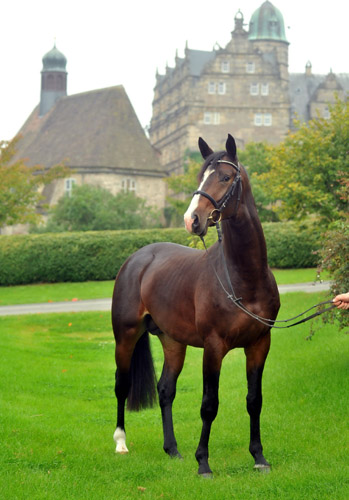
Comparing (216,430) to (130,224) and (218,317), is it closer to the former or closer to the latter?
(218,317)

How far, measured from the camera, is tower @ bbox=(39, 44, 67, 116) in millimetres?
83562

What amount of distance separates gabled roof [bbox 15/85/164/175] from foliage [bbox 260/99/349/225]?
4368 centimetres

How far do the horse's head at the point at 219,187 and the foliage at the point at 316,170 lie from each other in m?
16.5

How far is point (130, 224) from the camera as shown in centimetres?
4912

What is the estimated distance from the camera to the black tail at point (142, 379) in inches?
303

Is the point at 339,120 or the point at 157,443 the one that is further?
the point at 339,120

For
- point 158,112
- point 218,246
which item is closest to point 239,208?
point 218,246

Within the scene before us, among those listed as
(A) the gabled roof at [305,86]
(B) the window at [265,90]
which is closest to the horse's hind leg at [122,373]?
(B) the window at [265,90]

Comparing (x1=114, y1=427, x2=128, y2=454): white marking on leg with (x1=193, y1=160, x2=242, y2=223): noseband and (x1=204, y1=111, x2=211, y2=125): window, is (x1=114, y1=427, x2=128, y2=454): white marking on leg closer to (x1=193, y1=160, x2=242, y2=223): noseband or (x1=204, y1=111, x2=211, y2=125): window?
(x1=193, y1=160, x2=242, y2=223): noseband

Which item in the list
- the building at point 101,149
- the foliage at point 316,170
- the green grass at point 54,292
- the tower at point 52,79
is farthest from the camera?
the tower at point 52,79

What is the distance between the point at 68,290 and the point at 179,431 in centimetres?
2295

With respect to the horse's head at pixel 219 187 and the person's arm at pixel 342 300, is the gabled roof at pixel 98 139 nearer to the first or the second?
the horse's head at pixel 219 187

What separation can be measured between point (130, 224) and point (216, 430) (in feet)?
136

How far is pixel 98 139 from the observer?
225ft
